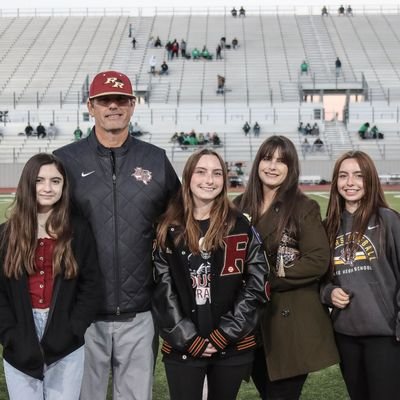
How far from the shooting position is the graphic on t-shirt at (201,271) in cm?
312

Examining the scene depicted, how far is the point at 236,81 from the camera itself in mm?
38500

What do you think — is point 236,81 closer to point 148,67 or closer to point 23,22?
point 148,67

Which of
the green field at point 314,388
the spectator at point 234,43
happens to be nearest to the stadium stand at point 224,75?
the spectator at point 234,43

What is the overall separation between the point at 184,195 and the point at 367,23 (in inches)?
1966

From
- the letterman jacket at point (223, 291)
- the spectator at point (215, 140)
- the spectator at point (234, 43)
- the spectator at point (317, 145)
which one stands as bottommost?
the letterman jacket at point (223, 291)

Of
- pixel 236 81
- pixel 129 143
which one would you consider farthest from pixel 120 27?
pixel 129 143

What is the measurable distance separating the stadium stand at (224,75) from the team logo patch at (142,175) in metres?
23.7

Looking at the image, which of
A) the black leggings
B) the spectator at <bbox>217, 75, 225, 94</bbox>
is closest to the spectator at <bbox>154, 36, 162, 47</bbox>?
the spectator at <bbox>217, 75, 225, 94</bbox>

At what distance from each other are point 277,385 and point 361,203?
107 centimetres

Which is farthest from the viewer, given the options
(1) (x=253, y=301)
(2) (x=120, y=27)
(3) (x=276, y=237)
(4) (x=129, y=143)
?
(2) (x=120, y=27)

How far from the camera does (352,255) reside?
131 inches

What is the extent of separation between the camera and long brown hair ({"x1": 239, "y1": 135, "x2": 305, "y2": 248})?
11.0 ft

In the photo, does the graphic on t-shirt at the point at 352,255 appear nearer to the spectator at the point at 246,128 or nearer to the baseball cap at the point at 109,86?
the baseball cap at the point at 109,86

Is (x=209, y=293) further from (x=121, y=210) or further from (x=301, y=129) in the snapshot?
(x=301, y=129)
